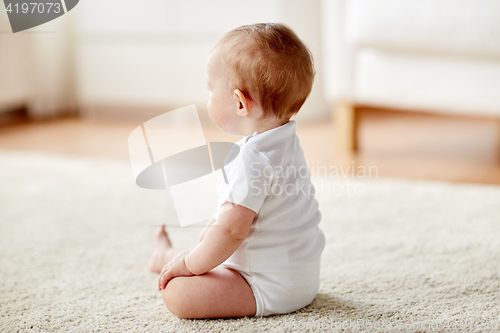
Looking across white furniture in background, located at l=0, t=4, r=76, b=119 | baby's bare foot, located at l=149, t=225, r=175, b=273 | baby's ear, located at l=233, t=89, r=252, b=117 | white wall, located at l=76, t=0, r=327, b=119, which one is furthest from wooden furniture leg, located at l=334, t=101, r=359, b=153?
white furniture in background, located at l=0, t=4, r=76, b=119

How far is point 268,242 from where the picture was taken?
0.64 metres

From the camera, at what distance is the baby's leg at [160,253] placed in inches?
31.1

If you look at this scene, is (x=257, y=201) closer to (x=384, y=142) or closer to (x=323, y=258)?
(x=323, y=258)

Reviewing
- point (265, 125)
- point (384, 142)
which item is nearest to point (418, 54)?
point (384, 142)

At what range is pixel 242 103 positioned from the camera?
62cm

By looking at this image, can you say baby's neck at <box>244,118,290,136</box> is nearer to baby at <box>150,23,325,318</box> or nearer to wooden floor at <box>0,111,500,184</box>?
baby at <box>150,23,325,318</box>

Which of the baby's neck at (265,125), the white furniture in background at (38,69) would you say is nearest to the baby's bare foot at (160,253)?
the baby's neck at (265,125)

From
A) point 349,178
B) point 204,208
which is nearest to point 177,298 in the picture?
point 204,208

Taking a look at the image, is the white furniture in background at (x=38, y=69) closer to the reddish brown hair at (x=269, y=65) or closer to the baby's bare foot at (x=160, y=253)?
the baby's bare foot at (x=160, y=253)

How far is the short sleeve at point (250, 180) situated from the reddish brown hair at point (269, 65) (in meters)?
0.06

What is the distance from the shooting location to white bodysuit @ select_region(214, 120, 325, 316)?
62 centimetres

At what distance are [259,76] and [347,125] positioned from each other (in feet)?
3.61

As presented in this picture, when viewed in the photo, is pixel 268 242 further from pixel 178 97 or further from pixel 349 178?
pixel 178 97

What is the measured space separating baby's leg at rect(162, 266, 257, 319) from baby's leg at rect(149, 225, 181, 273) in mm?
135
